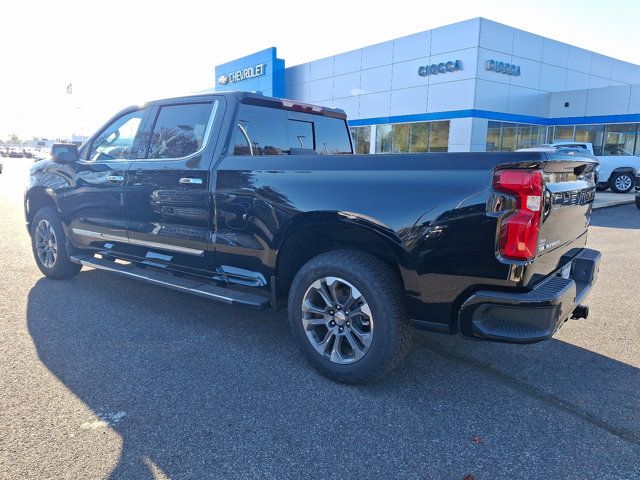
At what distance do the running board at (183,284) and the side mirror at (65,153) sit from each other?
104 centimetres

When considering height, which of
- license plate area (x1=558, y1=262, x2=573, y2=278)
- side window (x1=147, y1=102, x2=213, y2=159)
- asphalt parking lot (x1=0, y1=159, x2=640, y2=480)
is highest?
side window (x1=147, y1=102, x2=213, y2=159)

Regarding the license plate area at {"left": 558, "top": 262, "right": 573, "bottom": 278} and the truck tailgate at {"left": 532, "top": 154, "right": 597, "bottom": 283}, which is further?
the license plate area at {"left": 558, "top": 262, "right": 573, "bottom": 278}

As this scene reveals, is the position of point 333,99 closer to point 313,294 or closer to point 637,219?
point 637,219

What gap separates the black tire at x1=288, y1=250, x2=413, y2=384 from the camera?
115 inches

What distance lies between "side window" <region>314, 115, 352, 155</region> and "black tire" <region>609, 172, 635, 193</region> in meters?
16.6

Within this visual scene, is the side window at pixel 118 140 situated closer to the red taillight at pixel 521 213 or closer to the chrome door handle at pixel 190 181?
the chrome door handle at pixel 190 181

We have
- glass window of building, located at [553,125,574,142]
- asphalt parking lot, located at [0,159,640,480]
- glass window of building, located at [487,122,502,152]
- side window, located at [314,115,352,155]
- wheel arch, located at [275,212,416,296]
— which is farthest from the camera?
glass window of building, located at [553,125,574,142]

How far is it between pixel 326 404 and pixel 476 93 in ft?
70.5

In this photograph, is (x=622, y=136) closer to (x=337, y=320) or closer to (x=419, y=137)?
(x=419, y=137)

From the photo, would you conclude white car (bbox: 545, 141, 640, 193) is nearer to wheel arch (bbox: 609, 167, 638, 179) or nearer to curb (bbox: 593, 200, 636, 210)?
wheel arch (bbox: 609, 167, 638, 179)

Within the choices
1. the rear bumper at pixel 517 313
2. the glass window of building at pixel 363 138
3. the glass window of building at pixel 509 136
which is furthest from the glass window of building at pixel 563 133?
the rear bumper at pixel 517 313

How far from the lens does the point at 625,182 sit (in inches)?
696

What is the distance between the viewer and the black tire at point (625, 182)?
17500 mm

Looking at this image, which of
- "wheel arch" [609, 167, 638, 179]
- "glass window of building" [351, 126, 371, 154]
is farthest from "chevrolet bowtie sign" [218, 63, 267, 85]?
"wheel arch" [609, 167, 638, 179]
